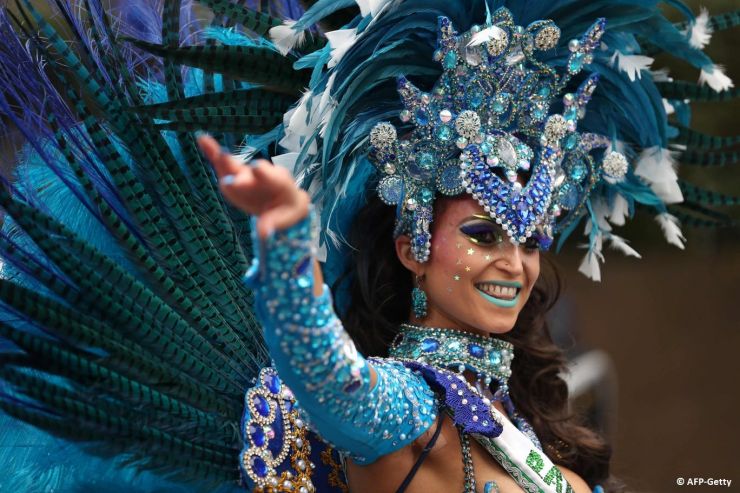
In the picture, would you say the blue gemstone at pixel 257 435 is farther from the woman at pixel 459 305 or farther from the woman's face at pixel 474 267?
the woman's face at pixel 474 267

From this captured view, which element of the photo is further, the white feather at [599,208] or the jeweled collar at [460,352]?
the white feather at [599,208]

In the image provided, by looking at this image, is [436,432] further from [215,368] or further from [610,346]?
[610,346]

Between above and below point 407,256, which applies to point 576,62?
above

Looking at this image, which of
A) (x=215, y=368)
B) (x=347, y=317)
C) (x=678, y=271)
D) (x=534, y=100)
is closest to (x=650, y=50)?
(x=534, y=100)

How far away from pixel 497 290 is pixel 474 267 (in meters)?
0.09

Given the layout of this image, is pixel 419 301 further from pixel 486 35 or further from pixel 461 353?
pixel 486 35

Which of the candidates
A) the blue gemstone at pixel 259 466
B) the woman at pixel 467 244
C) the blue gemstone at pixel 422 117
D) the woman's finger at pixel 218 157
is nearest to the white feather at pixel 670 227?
the woman at pixel 467 244

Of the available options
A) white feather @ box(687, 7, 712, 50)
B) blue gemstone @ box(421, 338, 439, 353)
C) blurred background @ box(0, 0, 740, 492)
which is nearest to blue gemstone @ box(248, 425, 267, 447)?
blue gemstone @ box(421, 338, 439, 353)

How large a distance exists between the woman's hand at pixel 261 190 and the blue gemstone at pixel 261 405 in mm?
791

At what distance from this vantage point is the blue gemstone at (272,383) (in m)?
2.29

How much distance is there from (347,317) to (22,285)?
0.86m

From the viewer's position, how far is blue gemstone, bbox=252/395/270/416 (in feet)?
7.41

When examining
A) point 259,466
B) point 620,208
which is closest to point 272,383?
point 259,466

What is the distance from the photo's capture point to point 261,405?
227cm
